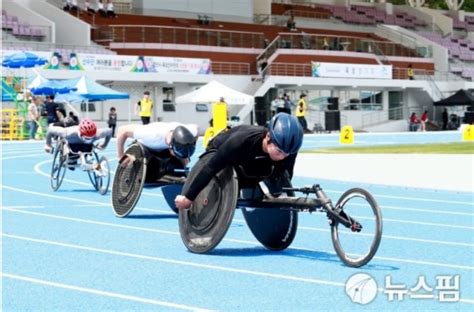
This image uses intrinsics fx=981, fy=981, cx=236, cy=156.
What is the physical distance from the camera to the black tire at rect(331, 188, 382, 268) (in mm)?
7828

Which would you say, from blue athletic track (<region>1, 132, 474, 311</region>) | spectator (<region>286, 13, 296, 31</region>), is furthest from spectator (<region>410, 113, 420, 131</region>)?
blue athletic track (<region>1, 132, 474, 311</region>)

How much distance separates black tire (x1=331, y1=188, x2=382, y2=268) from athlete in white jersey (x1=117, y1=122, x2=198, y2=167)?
3062mm

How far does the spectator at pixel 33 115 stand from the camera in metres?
38.5

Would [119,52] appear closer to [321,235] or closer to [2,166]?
[2,166]

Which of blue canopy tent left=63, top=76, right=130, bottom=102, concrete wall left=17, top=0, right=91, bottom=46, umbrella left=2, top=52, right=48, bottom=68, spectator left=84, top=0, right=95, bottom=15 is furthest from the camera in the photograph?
spectator left=84, top=0, right=95, bottom=15

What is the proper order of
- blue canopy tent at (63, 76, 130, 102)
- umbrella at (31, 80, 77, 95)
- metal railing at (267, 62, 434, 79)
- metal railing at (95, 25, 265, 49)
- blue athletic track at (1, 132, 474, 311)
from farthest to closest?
1. metal railing at (267, 62, 434, 79)
2. metal railing at (95, 25, 265, 49)
3. blue canopy tent at (63, 76, 130, 102)
4. umbrella at (31, 80, 77, 95)
5. blue athletic track at (1, 132, 474, 311)

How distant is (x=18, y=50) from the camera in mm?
44969

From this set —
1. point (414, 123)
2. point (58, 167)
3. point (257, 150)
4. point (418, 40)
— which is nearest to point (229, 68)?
point (414, 123)

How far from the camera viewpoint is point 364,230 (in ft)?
28.5

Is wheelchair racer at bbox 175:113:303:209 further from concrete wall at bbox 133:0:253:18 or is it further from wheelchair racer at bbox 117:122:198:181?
concrete wall at bbox 133:0:253:18

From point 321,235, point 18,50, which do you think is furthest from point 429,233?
point 18,50

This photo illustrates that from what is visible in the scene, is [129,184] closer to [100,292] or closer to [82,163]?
[82,163]

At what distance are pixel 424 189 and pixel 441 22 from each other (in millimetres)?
68170

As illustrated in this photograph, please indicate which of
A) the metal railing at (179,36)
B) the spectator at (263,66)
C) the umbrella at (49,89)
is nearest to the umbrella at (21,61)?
the umbrella at (49,89)
